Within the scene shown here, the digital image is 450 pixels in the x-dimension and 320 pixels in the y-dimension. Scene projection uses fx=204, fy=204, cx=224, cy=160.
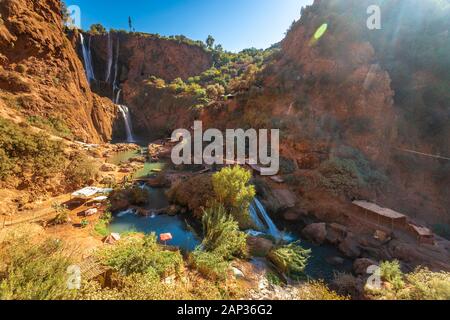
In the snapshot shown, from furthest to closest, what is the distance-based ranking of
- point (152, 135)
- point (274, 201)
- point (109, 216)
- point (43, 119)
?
point (152, 135) < point (43, 119) < point (274, 201) < point (109, 216)

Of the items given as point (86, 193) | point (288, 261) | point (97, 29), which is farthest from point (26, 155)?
point (97, 29)

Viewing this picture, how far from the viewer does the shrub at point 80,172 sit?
13453 mm

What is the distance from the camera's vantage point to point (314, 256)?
1014 cm

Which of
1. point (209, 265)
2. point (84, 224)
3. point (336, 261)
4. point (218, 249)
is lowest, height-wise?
point (336, 261)

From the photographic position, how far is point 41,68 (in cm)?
2002

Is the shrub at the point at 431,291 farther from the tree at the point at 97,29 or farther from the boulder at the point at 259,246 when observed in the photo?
the tree at the point at 97,29

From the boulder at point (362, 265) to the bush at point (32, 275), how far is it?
10.3 m

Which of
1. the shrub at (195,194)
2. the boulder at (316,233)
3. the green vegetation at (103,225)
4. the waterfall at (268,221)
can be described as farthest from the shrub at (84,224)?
the boulder at (316,233)

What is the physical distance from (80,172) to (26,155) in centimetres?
285

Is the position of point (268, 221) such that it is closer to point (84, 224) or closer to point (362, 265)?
point (362, 265)

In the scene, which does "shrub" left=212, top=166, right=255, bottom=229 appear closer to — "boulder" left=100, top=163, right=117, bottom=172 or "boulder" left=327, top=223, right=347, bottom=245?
"boulder" left=327, top=223, right=347, bottom=245

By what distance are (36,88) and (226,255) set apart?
2282 cm

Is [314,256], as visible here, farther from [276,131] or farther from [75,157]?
[75,157]
